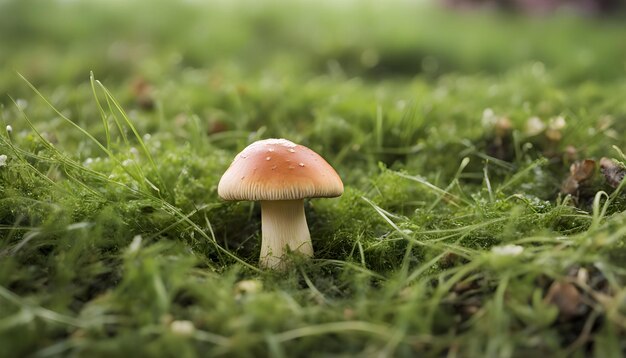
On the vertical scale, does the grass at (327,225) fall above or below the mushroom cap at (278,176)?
below

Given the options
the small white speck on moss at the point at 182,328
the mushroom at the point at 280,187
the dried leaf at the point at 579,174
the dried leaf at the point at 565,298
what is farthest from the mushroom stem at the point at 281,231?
the dried leaf at the point at 579,174

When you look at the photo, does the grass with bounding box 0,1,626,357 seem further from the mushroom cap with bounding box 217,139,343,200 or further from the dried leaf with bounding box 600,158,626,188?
the mushroom cap with bounding box 217,139,343,200

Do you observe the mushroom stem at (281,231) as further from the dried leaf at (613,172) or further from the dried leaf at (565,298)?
the dried leaf at (613,172)

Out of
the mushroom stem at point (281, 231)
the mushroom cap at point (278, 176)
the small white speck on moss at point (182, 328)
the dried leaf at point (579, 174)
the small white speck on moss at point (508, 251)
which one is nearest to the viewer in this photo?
the small white speck on moss at point (182, 328)

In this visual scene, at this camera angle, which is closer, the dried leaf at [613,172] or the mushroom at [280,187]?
the mushroom at [280,187]

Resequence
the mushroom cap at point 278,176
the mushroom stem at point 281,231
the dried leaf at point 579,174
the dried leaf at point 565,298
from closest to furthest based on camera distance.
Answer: the dried leaf at point 565,298 < the mushroom cap at point 278,176 < the mushroom stem at point 281,231 < the dried leaf at point 579,174

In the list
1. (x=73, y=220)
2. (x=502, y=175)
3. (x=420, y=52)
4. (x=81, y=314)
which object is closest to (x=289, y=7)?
(x=420, y=52)

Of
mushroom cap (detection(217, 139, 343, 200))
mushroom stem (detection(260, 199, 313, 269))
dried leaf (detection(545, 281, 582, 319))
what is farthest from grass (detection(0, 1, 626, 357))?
mushroom cap (detection(217, 139, 343, 200))

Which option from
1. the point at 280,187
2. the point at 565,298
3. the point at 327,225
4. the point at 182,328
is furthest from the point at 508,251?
the point at 182,328
